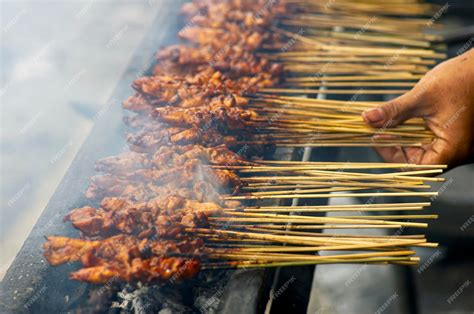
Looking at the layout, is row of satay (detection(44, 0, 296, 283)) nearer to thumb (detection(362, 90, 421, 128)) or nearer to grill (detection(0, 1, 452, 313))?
grill (detection(0, 1, 452, 313))

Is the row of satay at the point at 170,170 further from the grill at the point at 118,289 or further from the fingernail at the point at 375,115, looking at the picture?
the fingernail at the point at 375,115

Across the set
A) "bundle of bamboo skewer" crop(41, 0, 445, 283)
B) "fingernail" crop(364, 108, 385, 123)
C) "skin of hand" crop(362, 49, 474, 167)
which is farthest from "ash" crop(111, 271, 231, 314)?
"skin of hand" crop(362, 49, 474, 167)

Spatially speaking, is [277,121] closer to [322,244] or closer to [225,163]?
[225,163]

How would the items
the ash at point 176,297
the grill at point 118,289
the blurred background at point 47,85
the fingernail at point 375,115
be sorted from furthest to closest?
the blurred background at point 47,85, the fingernail at point 375,115, the ash at point 176,297, the grill at point 118,289

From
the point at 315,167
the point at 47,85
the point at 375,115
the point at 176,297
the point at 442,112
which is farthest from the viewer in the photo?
the point at 47,85

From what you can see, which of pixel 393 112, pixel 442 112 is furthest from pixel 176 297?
pixel 442 112

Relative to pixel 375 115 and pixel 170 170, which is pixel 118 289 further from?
pixel 375 115

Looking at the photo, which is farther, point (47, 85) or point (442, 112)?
point (47, 85)

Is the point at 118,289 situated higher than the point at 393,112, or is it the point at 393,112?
the point at 393,112

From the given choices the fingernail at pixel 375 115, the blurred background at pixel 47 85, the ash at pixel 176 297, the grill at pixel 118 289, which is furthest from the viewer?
the blurred background at pixel 47 85

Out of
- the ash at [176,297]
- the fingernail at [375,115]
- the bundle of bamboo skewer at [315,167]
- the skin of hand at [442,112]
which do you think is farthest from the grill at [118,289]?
the skin of hand at [442,112]
